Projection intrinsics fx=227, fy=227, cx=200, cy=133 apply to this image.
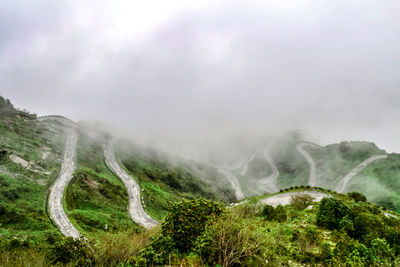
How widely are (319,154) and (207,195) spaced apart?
84114mm

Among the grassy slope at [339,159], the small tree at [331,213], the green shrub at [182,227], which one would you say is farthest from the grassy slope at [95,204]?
the grassy slope at [339,159]

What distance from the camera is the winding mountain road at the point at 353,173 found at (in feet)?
303

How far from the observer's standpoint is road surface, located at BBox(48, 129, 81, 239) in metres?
28.2

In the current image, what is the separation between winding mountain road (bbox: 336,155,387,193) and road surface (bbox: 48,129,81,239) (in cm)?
9339

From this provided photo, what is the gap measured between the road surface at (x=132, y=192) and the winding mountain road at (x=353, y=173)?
3118 inches

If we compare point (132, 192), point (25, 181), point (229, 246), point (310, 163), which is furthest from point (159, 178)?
point (310, 163)

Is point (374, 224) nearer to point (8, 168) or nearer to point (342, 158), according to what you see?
point (8, 168)

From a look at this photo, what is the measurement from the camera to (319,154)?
5300 inches

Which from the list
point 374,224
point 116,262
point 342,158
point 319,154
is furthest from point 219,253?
point 319,154

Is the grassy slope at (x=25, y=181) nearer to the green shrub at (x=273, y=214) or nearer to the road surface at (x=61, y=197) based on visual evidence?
the road surface at (x=61, y=197)

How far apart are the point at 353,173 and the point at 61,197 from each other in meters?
110

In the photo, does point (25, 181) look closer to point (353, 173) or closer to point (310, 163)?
point (353, 173)

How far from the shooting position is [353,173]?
100 metres

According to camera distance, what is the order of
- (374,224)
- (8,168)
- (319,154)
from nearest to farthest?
(374,224) → (8,168) → (319,154)
